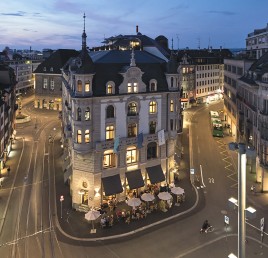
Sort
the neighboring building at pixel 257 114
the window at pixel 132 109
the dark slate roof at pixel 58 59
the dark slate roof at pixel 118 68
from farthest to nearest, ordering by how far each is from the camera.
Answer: the dark slate roof at pixel 58 59, the neighboring building at pixel 257 114, the window at pixel 132 109, the dark slate roof at pixel 118 68

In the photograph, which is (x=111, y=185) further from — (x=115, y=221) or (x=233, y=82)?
(x=233, y=82)

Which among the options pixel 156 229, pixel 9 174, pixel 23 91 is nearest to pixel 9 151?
pixel 9 174

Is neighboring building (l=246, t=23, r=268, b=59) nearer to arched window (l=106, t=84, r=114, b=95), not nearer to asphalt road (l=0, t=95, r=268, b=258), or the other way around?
asphalt road (l=0, t=95, r=268, b=258)

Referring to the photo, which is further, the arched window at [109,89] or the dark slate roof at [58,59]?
the dark slate roof at [58,59]

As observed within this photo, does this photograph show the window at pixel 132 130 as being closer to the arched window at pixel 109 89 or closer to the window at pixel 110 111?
the window at pixel 110 111

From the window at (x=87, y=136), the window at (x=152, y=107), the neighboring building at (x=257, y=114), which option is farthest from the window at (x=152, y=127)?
the neighboring building at (x=257, y=114)

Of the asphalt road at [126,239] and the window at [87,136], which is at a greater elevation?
the window at [87,136]

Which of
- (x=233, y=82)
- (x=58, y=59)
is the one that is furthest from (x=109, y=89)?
(x=58, y=59)

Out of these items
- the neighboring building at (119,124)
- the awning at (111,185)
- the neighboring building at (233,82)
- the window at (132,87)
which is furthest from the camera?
the neighboring building at (233,82)
